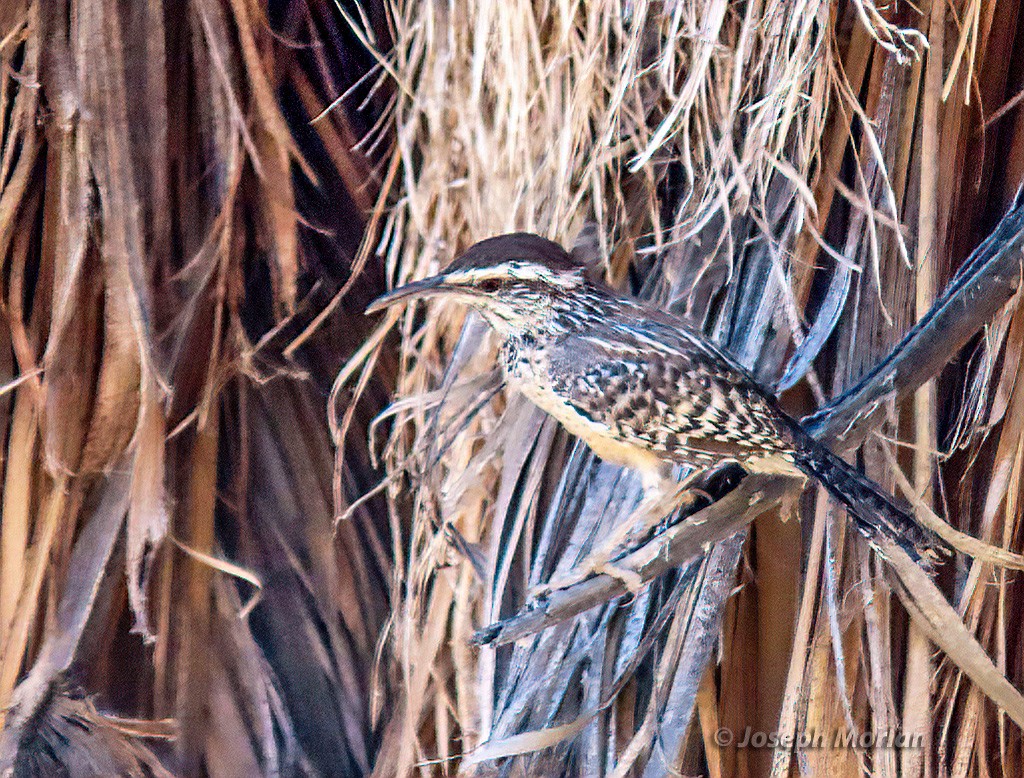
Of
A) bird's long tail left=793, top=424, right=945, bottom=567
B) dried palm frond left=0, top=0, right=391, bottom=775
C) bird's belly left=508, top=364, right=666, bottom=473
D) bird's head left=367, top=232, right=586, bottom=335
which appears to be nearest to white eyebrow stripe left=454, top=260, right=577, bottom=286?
bird's head left=367, top=232, right=586, bottom=335

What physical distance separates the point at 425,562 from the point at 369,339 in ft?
1.24

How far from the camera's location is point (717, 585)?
145 cm

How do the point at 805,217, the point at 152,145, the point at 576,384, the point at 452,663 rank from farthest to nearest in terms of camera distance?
the point at 452,663, the point at 152,145, the point at 805,217, the point at 576,384

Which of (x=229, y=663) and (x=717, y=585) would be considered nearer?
(x=717, y=585)

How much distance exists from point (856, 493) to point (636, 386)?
31 cm

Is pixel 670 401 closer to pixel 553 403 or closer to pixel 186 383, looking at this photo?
pixel 553 403

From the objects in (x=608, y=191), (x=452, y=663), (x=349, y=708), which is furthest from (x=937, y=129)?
(x=349, y=708)

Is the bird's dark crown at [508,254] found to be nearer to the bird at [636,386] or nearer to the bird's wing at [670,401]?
the bird at [636,386]

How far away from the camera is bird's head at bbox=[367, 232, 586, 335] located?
3.84 ft

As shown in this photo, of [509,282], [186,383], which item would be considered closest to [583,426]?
[509,282]

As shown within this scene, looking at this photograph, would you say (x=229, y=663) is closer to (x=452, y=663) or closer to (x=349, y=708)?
(x=349, y=708)

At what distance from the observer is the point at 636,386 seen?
1219 millimetres

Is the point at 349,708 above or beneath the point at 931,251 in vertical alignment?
beneath

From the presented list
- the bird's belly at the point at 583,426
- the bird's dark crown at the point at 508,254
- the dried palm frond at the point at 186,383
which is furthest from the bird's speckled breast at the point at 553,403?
the dried palm frond at the point at 186,383
